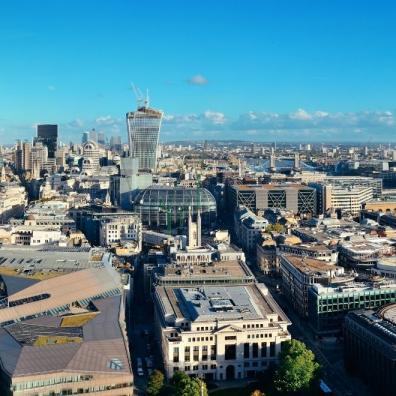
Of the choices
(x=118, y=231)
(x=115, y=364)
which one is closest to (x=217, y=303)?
(x=115, y=364)

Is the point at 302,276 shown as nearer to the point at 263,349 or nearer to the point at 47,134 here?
the point at 263,349

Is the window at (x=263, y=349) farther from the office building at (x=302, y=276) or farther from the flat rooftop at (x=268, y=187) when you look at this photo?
the flat rooftop at (x=268, y=187)

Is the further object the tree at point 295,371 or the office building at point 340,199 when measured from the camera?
the office building at point 340,199

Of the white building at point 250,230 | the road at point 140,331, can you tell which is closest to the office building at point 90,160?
the white building at point 250,230

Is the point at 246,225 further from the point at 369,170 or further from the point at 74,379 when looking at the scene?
the point at 369,170

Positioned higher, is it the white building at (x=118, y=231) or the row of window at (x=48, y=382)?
the white building at (x=118, y=231)

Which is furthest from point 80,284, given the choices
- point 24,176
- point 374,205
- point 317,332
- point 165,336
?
point 24,176
